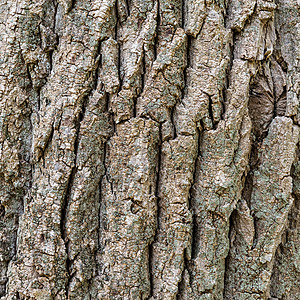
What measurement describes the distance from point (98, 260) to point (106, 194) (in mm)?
229

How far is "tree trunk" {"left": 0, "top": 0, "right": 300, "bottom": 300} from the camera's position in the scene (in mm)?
1141

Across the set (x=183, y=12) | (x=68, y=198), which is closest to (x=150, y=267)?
(x=68, y=198)

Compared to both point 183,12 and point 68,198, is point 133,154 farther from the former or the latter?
point 183,12

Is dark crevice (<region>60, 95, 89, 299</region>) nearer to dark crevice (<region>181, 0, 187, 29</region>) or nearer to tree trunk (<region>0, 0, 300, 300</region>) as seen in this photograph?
tree trunk (<region>0, 0, 300, 300</region>)

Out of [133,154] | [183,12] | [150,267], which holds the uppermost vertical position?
[183,12]

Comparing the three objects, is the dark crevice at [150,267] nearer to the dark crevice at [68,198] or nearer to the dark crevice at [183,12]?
the dark crevice at [68,198]

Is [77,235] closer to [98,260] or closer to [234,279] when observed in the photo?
[98,260]

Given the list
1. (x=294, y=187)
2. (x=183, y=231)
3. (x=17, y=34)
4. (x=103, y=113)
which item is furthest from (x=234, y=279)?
(x=17, y=34)

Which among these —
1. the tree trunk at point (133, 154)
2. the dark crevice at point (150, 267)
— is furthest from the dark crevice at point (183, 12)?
the dark crevice at point (150, 267)

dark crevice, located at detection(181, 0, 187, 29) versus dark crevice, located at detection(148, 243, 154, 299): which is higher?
dark crevice, located at detection(181, 0, 187, 29)

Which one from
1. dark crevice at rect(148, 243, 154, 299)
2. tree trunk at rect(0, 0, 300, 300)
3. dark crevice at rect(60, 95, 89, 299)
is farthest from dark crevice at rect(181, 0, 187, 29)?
dark crevice at rect(148, 243, 154, 299)

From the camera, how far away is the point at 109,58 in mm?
1155

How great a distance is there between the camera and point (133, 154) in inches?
45.3

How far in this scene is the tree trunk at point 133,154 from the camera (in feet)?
3.74
